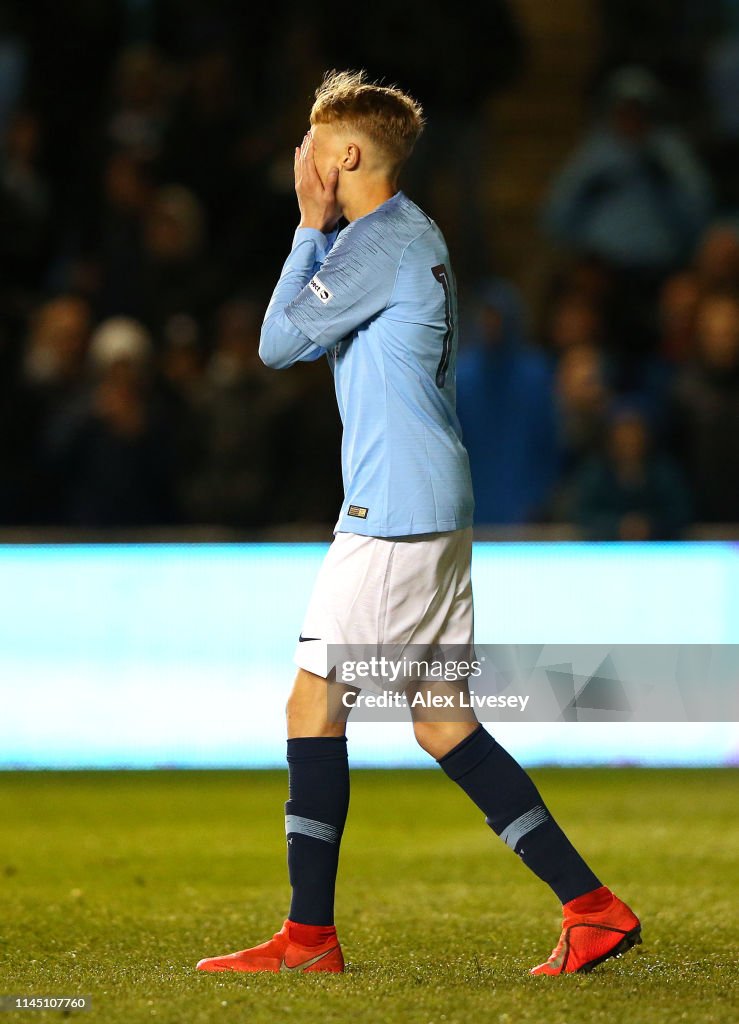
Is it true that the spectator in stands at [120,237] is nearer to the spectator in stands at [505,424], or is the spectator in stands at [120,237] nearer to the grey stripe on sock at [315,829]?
the spectator in stands at [505,424]

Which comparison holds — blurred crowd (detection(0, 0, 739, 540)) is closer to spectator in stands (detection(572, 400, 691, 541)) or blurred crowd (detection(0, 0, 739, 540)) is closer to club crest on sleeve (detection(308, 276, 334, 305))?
spectator in stands (detection(572, 400, 691, 541))

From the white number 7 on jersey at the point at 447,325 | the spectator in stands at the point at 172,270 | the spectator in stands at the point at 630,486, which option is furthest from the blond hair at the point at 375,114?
the spectator in stands at the point at 172,270

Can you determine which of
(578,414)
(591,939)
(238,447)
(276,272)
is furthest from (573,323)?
(591,939)

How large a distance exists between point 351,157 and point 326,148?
7 centimetres

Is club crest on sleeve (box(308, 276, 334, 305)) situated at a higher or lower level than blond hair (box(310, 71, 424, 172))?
lower

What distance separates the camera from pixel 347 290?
148 inches

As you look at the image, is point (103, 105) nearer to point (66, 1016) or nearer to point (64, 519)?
point (64, 519)

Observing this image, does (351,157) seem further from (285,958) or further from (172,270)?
(172,270)

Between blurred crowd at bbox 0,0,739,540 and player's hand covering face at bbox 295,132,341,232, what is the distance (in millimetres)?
4385

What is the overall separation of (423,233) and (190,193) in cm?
714

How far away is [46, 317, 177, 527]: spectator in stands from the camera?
8.72 metres

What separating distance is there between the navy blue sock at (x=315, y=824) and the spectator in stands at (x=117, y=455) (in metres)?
4.94

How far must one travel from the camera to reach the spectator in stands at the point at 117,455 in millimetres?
8719

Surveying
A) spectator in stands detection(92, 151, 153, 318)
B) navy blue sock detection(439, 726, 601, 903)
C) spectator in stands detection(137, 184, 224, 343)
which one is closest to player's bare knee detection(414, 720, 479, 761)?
navy blue sock detection(439, 726, 601, 903)
